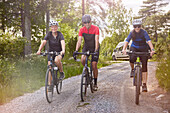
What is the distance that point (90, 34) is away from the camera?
6.28m

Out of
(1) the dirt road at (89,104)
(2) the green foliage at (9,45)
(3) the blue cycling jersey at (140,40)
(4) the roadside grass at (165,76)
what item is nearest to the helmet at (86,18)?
(3) the blue cycling jersey at (140,40)

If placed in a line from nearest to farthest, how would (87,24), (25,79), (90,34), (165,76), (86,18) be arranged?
(86,18) → (87,24) → (90,34) → (165,76) → (25,79)

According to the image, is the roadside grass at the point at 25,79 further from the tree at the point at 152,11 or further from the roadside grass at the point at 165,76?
the tree at the point at 152,11

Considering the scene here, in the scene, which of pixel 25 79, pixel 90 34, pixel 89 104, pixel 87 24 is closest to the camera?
pixel 89 104

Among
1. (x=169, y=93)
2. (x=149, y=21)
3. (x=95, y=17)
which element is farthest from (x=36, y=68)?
(x=149, y=21)

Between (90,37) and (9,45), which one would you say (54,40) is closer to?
(90,37)

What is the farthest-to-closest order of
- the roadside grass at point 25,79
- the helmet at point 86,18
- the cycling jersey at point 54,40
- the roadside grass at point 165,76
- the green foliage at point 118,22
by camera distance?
the green foliage at point 118,22
the roadside grass at point 25,79
the roadside grass at point 165,76
the cycling jersey at point 54,40
the helmet at point 86,18

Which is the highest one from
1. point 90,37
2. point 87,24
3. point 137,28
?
point 87,24

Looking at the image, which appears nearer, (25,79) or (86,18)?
(86,18)

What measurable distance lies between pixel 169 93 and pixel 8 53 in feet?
26.0

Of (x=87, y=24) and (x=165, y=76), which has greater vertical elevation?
(x=87, y=24)

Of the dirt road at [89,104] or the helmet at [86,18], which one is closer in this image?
the dirt road at [89,104]

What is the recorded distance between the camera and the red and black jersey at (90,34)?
623 cm

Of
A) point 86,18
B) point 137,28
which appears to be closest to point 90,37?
point 86,18
